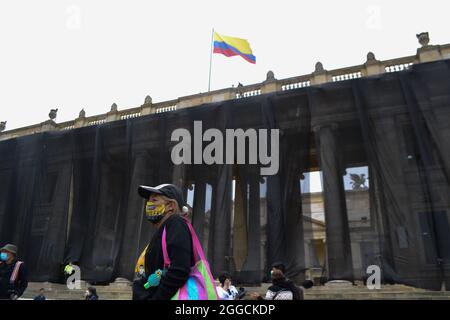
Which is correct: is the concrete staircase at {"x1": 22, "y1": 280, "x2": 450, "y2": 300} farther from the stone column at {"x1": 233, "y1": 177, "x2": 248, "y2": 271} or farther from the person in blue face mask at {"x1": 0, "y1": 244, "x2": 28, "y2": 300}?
the person in blue face mask at {"x1": 0, "y1": 244, "x2": 28, "y2": 300}

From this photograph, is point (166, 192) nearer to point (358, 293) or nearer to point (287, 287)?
point (287, 287)

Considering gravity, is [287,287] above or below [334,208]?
below

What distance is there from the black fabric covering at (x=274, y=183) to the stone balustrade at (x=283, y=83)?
72.5 inches

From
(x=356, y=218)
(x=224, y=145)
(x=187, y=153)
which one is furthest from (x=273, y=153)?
(x=356, y=218)

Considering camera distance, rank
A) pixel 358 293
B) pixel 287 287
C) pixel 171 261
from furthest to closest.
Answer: pixel 358 293
pixel 287 287
pixel 171 261

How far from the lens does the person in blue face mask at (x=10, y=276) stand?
4.96 m

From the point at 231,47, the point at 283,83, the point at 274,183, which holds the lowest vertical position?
the point at 274,183

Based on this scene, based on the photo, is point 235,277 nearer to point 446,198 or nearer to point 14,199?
point 446,198

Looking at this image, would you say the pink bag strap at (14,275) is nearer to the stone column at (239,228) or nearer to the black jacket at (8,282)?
the black jacket at (8,282)

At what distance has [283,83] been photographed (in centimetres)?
1916

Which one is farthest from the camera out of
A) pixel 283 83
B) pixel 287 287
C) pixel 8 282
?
pixel 283 83

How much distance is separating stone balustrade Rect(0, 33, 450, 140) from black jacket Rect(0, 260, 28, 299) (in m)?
15.3

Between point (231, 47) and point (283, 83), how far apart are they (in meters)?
4.51

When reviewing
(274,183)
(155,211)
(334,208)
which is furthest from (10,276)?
(334,208)
